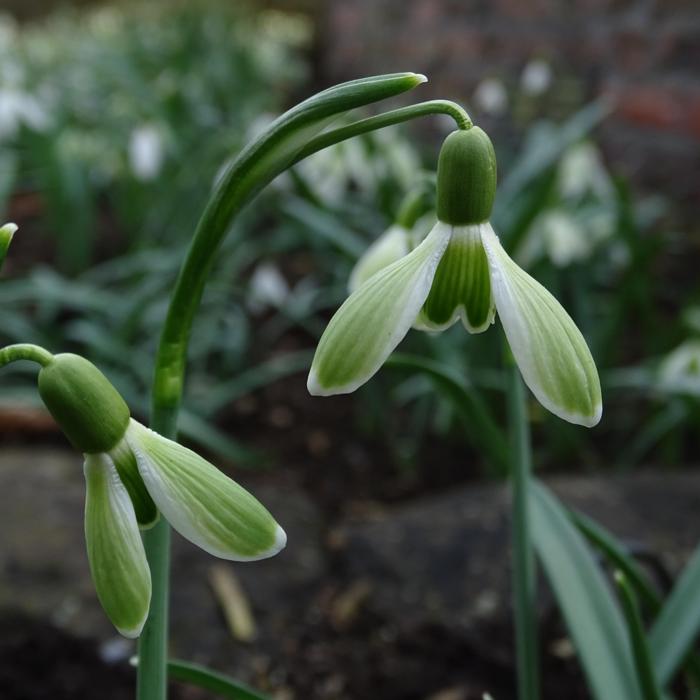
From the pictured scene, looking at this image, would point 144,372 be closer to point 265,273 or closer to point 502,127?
point 265,273

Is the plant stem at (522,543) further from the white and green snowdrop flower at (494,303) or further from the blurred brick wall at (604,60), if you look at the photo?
the blurred brick wall at (604,60)

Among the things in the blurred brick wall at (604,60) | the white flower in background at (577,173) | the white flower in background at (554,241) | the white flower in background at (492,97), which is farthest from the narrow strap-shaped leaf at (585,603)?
the white flower in background at (492,97)

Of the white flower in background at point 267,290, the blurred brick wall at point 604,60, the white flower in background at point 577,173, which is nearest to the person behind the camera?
the white flower in background at point 577,173

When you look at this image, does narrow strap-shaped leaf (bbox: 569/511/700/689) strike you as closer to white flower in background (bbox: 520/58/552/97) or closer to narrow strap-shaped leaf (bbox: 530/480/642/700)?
narrow strap-shaped leaf (bbox: 530/480/642/700)

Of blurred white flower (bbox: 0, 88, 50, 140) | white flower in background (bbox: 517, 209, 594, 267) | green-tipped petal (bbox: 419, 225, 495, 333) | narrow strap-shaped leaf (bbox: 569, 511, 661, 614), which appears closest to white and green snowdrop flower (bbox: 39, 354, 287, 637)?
green-tipped petal (bbox: 419, 225, 495, 333)

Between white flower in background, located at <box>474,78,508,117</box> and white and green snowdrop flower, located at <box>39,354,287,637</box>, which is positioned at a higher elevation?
white flower in background, located at <box>474,78,508,117</box>

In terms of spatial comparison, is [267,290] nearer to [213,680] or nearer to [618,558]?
[618,558]

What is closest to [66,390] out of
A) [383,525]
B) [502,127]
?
[383,525]
